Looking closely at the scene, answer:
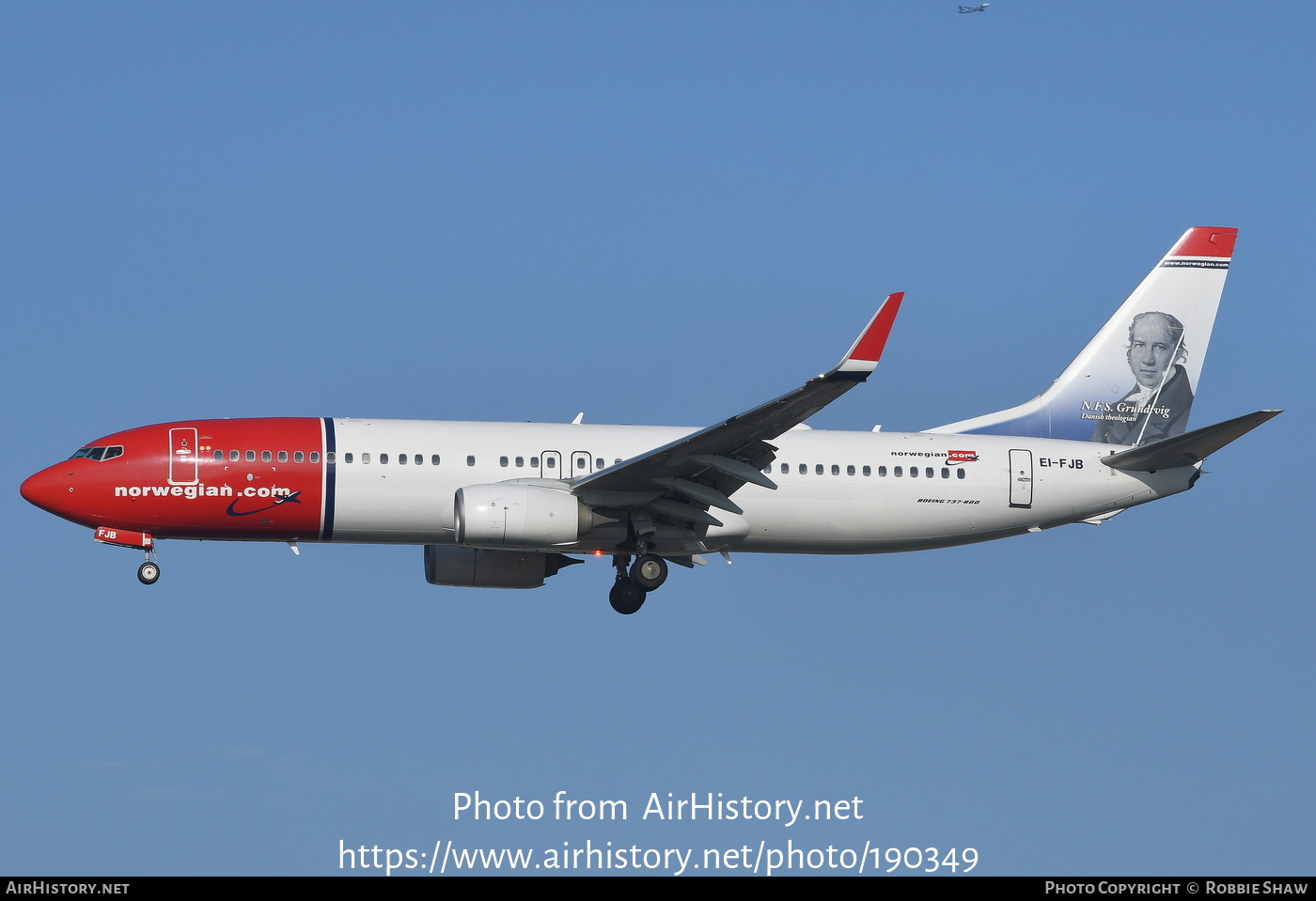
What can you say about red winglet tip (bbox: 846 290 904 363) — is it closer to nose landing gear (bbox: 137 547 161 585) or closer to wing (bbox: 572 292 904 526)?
wing (bbox: 572 292 904 526)

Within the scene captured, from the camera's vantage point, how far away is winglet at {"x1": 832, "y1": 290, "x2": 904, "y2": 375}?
110ft

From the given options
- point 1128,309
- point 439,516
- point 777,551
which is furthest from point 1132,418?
point 439,516

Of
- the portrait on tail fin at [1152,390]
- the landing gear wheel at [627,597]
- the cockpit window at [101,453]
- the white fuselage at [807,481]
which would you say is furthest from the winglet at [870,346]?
the cockpit window at [101,453]

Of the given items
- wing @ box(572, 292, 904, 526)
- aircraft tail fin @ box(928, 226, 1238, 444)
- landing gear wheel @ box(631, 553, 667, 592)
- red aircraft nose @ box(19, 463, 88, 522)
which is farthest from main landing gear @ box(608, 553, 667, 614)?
red aircraft nose @ box(19, 463, 88, 522)

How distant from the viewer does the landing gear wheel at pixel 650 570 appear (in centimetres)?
4022

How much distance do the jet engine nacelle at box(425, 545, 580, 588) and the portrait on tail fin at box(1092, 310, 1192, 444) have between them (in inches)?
562

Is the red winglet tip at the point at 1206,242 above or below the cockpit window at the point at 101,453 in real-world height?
above

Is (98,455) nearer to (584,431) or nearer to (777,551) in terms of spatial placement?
(584,431)

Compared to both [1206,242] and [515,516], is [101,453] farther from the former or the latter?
[1206,242]

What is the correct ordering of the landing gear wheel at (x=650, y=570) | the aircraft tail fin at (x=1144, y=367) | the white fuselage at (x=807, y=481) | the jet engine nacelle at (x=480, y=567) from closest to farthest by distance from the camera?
the white fuselage at (x=807, y=481) → the landing gear wheel at (x=650, y=570) → the jet engine nacelle at (x=480, y=567) → the aircraft tail fin at (x=1144, y=367)

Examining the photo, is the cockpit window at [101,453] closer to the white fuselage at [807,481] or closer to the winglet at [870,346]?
the white fuselage at [807,481]

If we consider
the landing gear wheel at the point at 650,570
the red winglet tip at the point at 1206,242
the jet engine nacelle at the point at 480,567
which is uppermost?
the red winglet tip at the point at 1206,242

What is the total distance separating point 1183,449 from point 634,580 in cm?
1284

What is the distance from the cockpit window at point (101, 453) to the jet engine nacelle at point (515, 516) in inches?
292
